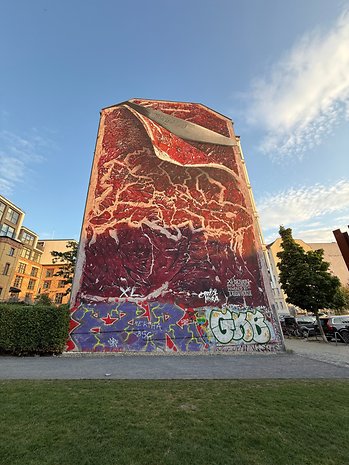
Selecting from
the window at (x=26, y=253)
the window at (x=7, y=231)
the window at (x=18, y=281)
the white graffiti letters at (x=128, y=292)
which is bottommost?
the white graffiti letters at (x=128, y=292)

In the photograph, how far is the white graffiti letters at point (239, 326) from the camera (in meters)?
12.6

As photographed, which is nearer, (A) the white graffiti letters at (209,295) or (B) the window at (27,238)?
(A) the white graffiti letters at (209,295)

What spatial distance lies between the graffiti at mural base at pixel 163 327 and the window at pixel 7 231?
4183 cm

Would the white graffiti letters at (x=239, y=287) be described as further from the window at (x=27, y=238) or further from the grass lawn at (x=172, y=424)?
the window at (x=27, y=238)

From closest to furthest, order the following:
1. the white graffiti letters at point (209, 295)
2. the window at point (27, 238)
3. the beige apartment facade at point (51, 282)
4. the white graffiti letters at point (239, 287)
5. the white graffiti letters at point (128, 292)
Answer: the white graffiti letters at point (128, 292) < the white graffiti letters at point (209, 295) < the white graffiti letters at point (239, 287) < the window at point (27, 238) < the beige apartment facade at point (51, 282)

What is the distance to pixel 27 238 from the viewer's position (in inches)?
2044

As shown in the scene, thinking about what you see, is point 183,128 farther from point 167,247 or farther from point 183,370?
point 183,370

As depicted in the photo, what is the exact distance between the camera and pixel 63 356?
1143 centimetres

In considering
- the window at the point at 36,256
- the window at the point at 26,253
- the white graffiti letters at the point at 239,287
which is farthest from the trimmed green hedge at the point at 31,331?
the window at the point at 36,256

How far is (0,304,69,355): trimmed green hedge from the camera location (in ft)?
36.5

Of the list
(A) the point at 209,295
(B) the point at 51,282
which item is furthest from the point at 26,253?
(A) the point at 209,295

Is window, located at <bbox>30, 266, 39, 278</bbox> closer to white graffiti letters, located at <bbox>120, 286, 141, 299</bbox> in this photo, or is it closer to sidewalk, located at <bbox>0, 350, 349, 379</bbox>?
sidewalk, located at <bbox>0, 350, 349, 379</bbox>

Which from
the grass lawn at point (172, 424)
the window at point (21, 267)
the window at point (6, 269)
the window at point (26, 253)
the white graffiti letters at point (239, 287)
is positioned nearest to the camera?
the grass lawn at point (172, 424)

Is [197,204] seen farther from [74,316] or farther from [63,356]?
[63,356]
